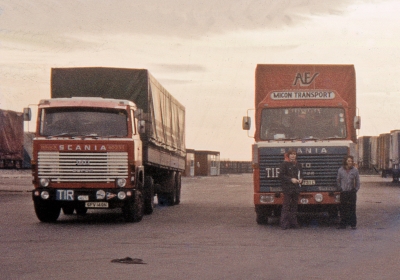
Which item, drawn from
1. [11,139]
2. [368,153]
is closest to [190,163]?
[368,153]

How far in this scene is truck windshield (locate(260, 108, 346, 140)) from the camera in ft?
59.3

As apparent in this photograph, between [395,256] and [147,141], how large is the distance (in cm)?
964

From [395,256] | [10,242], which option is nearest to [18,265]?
[10,242]

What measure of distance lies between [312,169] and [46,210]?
6395 mm

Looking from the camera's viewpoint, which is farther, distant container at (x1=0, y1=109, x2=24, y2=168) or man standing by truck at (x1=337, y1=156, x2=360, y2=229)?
distant container at (x1=0, y1=109, x2=24, y2=168)

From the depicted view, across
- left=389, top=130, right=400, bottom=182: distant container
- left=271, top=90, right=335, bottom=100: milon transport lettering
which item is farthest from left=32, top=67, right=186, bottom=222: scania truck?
left=389, top=130, right=400, bottom=182: distant container

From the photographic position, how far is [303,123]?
1823 cm

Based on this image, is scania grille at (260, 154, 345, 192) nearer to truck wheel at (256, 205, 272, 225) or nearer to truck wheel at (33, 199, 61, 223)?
truck wheel at (256, 205, 272, 225)

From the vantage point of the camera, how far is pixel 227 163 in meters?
127

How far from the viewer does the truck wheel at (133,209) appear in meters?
18.6

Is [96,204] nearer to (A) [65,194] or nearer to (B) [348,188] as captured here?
(A) [65,194]

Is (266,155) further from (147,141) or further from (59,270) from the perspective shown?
(59,270)

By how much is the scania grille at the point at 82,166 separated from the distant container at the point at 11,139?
919 inches

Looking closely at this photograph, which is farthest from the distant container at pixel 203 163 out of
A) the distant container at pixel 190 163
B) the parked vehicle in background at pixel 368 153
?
the parked vehicle in background at pixel 368 153
